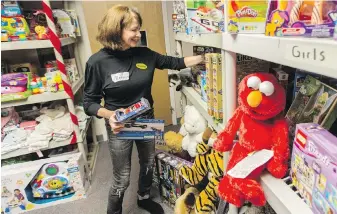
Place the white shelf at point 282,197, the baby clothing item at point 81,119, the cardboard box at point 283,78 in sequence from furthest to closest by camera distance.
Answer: the baby clothing item at point 81,119 < the cardboard box at point 283,78 < the white shelf at point 282,197

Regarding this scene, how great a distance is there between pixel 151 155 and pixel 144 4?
173 centimetres

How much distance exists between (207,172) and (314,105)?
0.74 metres

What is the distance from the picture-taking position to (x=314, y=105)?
0.69 meters

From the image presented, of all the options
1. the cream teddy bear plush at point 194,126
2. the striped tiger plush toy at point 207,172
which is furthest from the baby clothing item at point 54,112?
the striped tiger plush toy at point 207,172

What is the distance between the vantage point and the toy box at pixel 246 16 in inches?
25.0

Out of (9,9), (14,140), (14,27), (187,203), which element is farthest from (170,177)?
(9,9)

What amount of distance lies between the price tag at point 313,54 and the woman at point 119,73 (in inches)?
34.8

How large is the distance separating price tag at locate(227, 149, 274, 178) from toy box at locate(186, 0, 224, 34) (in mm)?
481

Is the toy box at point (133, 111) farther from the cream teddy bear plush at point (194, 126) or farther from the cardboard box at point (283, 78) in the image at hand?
the cardboard box at point (283, 78)

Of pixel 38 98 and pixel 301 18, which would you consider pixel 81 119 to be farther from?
pixel 301 18

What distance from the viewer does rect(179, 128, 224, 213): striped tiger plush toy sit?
1.14m

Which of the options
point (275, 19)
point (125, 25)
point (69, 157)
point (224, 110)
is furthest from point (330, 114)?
point (69, 157)

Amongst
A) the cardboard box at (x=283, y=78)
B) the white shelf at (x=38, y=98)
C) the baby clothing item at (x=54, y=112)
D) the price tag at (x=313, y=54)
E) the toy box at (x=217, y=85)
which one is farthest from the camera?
the baby clothing item at (x=54, y=112)

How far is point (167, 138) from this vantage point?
6.23 feet
